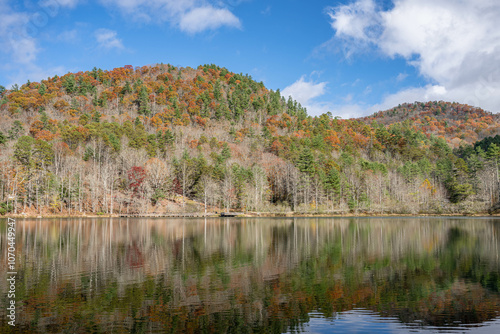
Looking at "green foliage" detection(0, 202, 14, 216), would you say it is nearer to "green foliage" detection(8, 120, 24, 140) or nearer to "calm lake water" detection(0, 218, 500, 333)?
"green foliage" detection(8, 120, 24, 140)

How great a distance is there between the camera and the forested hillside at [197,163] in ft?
262

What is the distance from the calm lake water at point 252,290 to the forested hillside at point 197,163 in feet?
186

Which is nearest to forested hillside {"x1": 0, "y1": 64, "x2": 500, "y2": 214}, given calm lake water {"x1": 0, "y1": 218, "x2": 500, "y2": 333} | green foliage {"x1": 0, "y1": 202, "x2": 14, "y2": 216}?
green foliage {"x1": 0, "y1": 202, "x2": 14, "y2": 216}

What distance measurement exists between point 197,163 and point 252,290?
3011 inches

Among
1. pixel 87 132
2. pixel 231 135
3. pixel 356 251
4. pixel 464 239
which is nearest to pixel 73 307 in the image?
Result: pixel 356 251

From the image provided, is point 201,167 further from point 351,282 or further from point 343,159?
point 351,282

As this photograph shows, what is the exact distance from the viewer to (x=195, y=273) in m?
17.8

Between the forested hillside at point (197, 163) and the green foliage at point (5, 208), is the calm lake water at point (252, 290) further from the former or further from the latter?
the forested hillside at point (197, 163)

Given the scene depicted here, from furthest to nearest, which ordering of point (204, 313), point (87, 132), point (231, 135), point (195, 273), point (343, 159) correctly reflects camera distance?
point (231, 135) < point (343, 159) < point (87, 132) < point (195, 273) < point (204, 313)

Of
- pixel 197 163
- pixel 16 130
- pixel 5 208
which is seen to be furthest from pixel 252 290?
pixel 16 130

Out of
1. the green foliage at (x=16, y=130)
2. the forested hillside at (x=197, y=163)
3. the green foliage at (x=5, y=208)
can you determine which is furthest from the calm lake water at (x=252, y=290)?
the green foliage at (x=16, y=130)

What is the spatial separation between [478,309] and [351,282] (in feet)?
16.7

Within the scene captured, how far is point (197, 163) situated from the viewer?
89.8 m

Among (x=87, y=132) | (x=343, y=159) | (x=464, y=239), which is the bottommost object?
(x=464, y=239)
